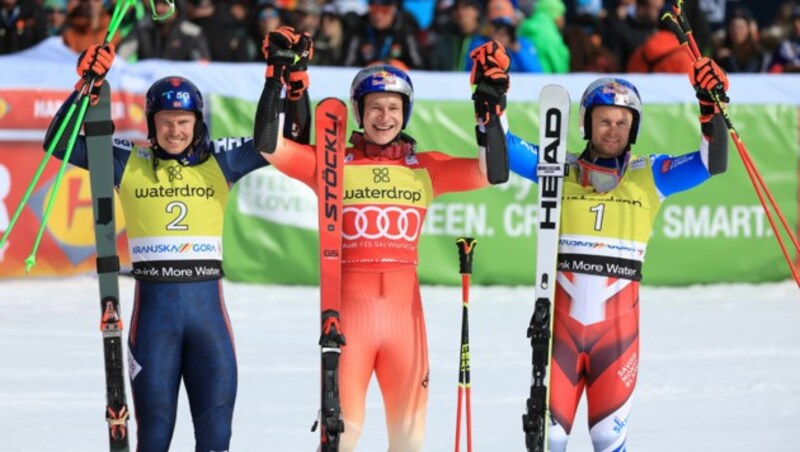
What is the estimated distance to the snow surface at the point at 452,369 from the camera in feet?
27.0

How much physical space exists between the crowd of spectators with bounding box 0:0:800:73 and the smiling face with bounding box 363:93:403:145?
22.7 ft

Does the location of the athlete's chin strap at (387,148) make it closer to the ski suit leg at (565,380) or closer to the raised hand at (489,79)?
the raised hand at (489,79)

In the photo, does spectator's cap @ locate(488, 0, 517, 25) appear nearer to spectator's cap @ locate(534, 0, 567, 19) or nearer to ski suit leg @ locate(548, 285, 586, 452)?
spectator's cap @ locate(534, 0, 567, 19)

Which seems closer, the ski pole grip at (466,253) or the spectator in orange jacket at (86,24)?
the ski pole grip at (466,253)

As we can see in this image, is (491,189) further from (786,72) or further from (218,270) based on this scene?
(218,270)

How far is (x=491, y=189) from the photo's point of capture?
13023 millimetres

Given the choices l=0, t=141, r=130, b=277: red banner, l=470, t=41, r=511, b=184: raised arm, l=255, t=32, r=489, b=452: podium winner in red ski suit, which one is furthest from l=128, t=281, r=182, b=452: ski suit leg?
l=0, t=141, r=130, b=277: red banner


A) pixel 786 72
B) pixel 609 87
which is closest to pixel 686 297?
pixel 786 72

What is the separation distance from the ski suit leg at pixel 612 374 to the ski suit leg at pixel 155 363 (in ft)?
5.55

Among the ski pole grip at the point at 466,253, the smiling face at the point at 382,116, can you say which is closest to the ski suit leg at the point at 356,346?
the ski pole grip at the point at 466,253

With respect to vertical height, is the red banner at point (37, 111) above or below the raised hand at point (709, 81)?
below

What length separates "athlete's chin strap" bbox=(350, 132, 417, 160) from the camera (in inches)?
255

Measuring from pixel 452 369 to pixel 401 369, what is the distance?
12.1 ft

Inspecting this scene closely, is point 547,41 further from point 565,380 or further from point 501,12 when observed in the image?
point 565,380
